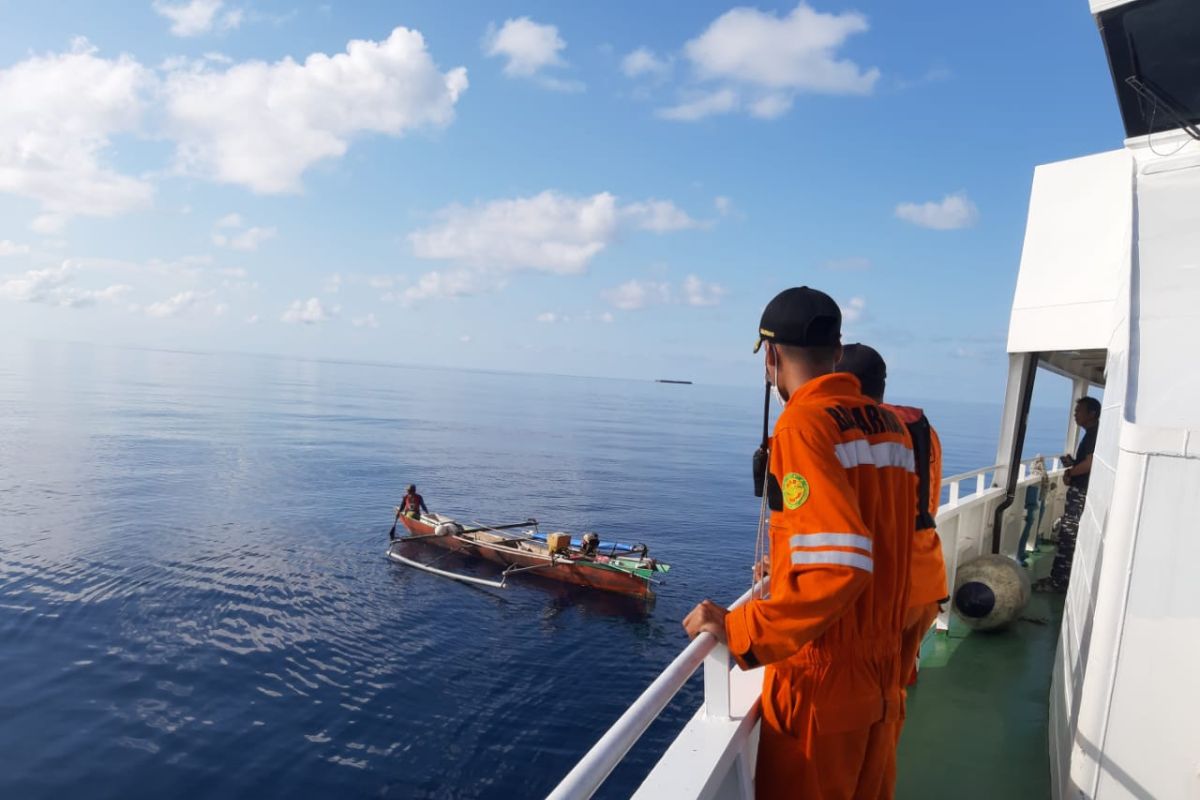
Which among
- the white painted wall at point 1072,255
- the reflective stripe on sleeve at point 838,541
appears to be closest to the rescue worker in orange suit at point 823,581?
the reflective stripe on sleeve at point 838,541

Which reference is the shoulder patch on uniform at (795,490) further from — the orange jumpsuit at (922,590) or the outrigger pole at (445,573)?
the outrigger pole at (445,573)

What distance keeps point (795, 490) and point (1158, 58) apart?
587 cm

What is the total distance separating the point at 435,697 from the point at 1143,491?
13993 millimetres

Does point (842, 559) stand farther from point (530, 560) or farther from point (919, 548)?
point (530, 560)

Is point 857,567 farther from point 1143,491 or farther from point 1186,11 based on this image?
point 1186,11

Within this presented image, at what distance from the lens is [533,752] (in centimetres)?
1245

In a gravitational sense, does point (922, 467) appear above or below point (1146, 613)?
above

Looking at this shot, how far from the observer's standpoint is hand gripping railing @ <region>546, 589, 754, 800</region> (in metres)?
1.50

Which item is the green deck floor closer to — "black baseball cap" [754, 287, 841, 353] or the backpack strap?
the backpack strap

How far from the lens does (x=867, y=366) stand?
300cm

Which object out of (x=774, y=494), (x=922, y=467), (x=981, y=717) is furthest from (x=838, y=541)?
(x=981, y=717)

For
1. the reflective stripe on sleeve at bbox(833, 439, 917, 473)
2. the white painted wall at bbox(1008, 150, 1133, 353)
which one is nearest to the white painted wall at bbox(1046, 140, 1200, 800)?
the reflective stripe on sleeve at bbox(833, 439, 917, 473)

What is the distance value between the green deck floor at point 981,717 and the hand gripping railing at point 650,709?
7.97 feet

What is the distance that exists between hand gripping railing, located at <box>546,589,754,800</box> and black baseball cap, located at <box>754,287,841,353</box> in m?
0.91
